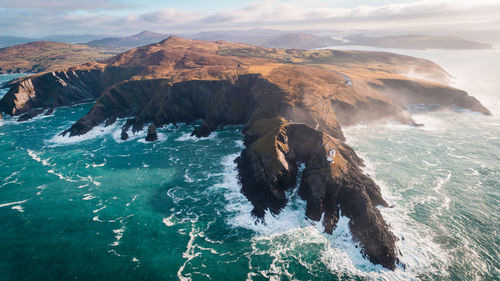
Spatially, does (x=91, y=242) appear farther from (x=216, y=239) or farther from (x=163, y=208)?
(x=216, y=239)

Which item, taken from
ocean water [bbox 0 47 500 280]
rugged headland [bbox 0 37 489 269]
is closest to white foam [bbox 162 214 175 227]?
ocean water [bbox 0 47 500 280]

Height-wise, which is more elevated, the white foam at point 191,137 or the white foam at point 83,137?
the white foam at point 83,137

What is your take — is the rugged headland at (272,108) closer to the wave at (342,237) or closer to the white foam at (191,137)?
the wave at (342,237)

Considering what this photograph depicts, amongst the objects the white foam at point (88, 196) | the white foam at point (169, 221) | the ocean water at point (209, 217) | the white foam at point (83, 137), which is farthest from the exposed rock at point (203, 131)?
the white foam at point (169, 221)

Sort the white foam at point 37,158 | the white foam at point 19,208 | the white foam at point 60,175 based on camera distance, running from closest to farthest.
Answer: the white foam at point 19,208 < the white foam at point 60,175 < the white foam at point 37,158

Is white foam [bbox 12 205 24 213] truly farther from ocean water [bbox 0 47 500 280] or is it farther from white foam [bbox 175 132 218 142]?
white foam [bbox 175 132 218 142]

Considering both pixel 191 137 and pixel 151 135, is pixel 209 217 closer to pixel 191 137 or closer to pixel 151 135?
pixel 191 137
